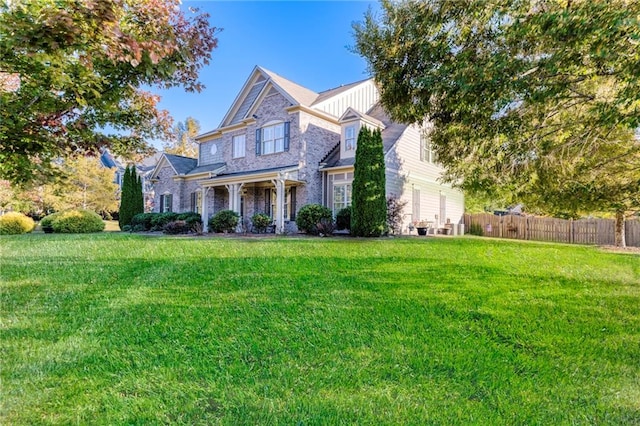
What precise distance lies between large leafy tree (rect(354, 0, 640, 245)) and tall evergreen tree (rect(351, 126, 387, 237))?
12.3ft

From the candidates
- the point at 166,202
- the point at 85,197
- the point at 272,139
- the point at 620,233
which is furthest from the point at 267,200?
the point at 85,197

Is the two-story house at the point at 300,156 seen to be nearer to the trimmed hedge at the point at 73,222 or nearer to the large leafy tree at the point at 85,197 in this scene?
the trimmed hedge at the point at 73,222

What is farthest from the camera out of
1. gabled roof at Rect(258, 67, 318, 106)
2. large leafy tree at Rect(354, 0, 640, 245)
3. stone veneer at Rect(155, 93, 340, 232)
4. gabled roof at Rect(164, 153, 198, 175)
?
gabled roof at Rect(164, 153, 198, 175)

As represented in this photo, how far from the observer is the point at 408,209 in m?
17.1

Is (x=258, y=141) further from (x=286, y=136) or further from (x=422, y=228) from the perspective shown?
(x=422, y=228)

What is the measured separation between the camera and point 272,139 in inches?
705

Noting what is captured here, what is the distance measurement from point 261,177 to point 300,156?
7.03 feet

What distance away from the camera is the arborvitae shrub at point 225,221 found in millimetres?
16375

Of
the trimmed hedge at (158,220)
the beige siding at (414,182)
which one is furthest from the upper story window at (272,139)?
the beige siding at (414,182)

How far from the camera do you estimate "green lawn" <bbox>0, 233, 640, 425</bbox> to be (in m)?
2.59

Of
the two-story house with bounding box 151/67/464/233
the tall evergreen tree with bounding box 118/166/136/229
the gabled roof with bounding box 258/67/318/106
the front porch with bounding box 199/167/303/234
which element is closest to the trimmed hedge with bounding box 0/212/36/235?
the tall evergreen tree with bounding box 118/166/136/229

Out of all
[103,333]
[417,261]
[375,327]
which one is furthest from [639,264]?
[103,333]

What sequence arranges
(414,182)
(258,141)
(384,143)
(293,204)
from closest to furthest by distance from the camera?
(384,143) < (293,204) < (414,182) < (258,141)

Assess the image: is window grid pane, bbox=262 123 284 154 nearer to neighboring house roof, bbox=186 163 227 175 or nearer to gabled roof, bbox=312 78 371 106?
gabled roof, bbox=312 78 371 106
